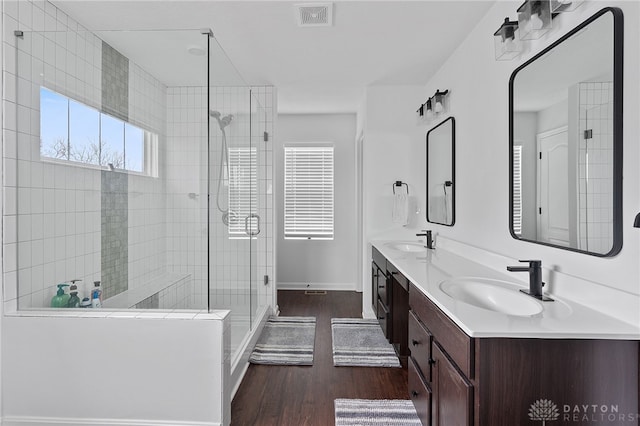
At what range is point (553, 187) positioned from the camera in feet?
5.00

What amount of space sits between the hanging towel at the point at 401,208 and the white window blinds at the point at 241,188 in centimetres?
140

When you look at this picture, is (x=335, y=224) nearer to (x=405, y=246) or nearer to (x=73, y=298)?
(x=405, y=246)

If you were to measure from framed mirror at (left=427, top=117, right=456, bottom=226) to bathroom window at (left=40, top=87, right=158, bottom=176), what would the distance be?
218cm

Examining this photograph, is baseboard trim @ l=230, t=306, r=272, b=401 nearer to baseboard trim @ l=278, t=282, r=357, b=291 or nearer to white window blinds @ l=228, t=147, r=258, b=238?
white window blinds @ l=228, t=147, r=258, b=238

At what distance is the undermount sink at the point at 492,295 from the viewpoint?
1.44m

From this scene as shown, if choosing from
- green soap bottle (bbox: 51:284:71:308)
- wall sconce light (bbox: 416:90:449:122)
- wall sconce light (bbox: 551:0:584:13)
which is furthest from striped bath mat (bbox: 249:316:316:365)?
wall sconce light (bbox: 551:0:584:13)

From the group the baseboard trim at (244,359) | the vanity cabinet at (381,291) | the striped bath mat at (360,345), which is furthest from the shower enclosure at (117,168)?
the vanity cabinet at (381,291)

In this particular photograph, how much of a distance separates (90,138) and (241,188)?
985mm

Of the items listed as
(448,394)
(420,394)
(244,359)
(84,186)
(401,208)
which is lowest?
(244,359)

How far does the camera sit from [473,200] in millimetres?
2416

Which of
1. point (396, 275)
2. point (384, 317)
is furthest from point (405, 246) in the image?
point (396, 275)

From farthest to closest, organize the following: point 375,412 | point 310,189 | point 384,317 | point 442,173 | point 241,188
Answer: point 310,189, point 442,173, point 384,317, point 241,188, point 375,412

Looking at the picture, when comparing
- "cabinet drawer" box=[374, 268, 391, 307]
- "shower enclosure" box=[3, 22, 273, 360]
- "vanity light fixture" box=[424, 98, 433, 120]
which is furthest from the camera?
"vanity light fixture" box=[424, 98, 433, 120]

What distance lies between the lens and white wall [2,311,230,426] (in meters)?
1.78
